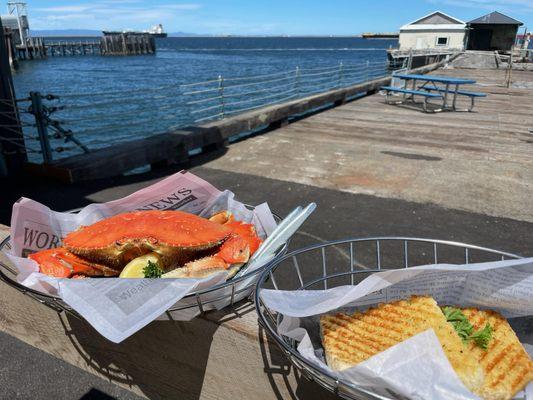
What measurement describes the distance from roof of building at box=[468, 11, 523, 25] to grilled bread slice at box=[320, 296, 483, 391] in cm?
5769

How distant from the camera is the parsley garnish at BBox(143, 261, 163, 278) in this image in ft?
5.20

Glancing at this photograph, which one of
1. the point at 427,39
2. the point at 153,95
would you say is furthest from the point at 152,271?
the point at 427,39

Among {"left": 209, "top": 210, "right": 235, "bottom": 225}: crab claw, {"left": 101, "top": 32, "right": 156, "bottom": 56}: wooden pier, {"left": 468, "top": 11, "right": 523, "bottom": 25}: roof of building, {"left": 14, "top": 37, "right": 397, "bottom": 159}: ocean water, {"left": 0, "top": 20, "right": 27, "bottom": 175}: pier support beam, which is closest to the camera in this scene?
{"left": 209, "top": 210, "right": 235, "bottom": 225}: crab claw

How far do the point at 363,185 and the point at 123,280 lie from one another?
5555 millimetres

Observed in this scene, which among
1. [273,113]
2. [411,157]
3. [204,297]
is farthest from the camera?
[273,113]

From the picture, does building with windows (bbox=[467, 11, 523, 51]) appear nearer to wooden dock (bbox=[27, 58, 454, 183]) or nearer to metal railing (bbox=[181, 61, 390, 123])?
metal railing (bbox=[181, 61, 390, 123])

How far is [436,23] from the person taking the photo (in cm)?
5475

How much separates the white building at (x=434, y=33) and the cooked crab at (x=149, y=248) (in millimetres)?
55233

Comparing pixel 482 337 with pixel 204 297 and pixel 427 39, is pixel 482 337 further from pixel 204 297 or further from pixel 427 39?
pixel 427 39

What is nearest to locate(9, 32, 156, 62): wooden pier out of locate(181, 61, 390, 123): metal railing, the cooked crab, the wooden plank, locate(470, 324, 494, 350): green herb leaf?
locate(181, 61, 390, 123): metal railing

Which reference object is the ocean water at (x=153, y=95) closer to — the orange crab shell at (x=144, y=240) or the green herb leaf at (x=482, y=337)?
the orange crab shell at (x=144, y=240)

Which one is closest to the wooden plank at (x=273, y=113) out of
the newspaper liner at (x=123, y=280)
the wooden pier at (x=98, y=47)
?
the newspaper liner at (x=123, y=280)

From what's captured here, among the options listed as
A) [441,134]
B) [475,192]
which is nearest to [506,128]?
[441,134]

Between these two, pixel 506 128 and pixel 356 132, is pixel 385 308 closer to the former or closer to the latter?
pixel 356 132
